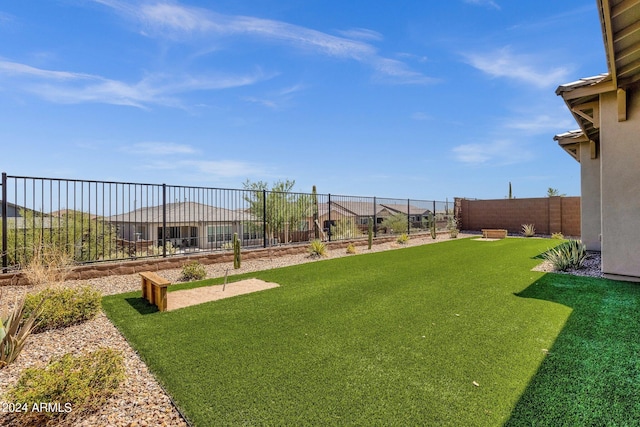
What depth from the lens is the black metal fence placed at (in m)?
6.64

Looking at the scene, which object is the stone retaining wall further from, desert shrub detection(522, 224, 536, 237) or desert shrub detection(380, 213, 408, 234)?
desert shrub detection(522, 224, 536, 237)

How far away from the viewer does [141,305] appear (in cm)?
492

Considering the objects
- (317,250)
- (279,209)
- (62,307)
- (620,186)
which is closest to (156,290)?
(62,307)

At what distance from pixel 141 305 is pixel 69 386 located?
2.98 m

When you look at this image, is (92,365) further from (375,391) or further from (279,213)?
(279,213)

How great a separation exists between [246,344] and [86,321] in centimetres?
265

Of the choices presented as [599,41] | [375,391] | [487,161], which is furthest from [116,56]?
[487,161]

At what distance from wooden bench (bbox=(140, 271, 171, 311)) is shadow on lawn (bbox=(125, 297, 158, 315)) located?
7 centimetres

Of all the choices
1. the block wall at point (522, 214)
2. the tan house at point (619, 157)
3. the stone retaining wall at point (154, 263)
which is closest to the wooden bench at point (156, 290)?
the stone retaining wall at point (154, 263)

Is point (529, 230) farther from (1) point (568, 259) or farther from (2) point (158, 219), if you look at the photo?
(2) point (158, 219)

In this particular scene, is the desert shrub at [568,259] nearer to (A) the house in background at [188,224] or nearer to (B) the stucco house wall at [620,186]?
(B) the stucco house wall at [620,186]

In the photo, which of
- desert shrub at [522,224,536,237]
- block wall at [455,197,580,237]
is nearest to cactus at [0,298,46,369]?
desert shrub at [522,224,536,237]

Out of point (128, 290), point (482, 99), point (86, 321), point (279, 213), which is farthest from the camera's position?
point (482, 99)

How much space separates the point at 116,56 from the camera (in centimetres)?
759
